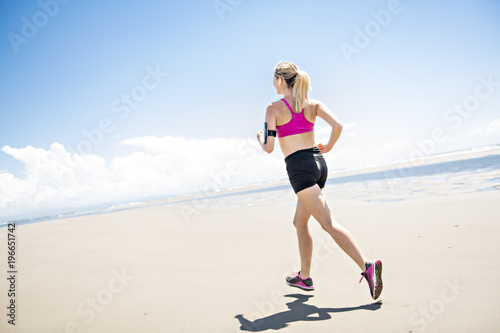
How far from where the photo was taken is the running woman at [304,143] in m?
2.58

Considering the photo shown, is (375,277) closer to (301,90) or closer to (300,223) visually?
(300,223)

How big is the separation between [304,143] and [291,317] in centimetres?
154

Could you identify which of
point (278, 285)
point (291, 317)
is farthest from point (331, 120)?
point (278, 285)

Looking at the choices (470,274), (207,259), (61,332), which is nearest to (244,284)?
(207,259)

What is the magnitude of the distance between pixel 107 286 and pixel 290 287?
244 centimetres

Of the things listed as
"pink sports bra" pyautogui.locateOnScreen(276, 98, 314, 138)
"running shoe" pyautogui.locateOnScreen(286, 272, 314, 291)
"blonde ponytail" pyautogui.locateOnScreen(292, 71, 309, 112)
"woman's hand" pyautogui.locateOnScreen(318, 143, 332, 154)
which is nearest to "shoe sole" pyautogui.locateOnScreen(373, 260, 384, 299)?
"running shoe" pyautogui.locateOnScreen(286, 272, 314, 291)

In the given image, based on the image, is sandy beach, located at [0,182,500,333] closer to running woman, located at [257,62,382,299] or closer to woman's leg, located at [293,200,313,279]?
woman's leg, located at [293,200,313,279]

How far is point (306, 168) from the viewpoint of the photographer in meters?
2.64

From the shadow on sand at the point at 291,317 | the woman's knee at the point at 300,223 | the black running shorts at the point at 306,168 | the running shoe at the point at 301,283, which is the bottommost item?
the shadow on sand at the point at 291,317

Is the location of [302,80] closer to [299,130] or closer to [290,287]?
[299,130]

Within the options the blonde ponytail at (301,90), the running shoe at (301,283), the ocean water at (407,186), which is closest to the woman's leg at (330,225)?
the running shoe at (301,283)

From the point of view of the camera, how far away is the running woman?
2.58 m

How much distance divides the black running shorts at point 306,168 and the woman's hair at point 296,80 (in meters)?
0.42

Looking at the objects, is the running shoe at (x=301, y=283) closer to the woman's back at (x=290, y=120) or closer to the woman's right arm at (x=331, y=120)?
the woman's back at (x=290, y=120)
